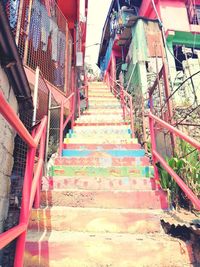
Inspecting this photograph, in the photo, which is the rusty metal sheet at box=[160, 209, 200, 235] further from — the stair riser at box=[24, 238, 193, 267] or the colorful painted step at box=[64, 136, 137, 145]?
the colorful painted step at box=[64, 136, 137, 145]

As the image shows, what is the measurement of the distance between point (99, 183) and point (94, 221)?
0.76m

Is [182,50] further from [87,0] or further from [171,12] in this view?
[87,0]

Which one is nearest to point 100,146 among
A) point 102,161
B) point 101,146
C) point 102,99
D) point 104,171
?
point 101,146

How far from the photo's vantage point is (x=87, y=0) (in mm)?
9844

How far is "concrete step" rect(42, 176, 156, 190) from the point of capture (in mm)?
3033

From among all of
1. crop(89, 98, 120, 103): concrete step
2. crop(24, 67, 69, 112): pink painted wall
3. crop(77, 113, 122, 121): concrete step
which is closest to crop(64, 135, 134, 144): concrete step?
crop(24, 67, 69, 112): pink painted wall

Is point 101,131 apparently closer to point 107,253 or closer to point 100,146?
point 100,146

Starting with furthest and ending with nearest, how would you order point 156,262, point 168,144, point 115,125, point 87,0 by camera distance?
point 87,0 < point 115,125 < point 168,144 < point 156,262

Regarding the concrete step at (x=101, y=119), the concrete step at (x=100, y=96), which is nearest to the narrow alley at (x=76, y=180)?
the concrete step at (x=101, y=119)

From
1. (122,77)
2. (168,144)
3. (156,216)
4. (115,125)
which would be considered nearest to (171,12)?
(122,77)

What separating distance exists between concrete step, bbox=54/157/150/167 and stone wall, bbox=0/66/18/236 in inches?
52.7

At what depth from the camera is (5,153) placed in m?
2.28

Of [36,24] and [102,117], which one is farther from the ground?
[36,24]

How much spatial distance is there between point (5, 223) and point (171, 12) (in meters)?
11.3
